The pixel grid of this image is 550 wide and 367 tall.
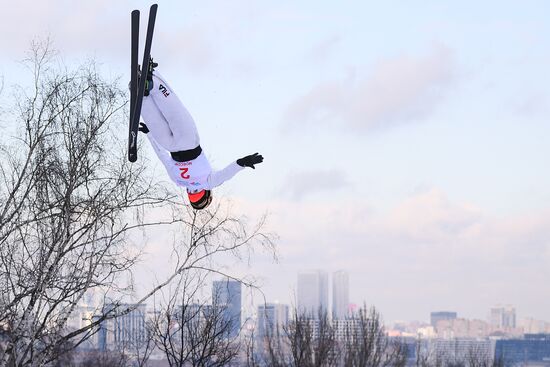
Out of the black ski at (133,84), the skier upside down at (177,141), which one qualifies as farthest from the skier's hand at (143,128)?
the black ski at (133,84)

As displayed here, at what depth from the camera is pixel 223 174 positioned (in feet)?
26.6

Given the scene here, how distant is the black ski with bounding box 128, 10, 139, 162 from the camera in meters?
7.22

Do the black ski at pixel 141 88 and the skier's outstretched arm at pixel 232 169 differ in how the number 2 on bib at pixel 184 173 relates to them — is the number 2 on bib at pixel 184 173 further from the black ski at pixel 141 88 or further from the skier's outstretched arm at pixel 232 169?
the black ski at pixel 141 88

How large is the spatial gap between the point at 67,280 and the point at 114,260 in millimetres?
923

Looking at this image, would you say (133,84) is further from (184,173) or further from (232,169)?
(232,169)

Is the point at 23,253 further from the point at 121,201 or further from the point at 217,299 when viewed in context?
the point at 217,299

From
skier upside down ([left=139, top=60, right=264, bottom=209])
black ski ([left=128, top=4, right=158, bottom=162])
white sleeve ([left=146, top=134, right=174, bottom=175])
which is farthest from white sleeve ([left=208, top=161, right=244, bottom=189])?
black ski ([left=128, top=4, right=158, bottom=162])

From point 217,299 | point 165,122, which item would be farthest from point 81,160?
point 165,122

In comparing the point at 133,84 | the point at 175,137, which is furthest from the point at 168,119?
the point at 133,84

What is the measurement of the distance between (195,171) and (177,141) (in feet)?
1.13

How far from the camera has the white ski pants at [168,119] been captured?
7.53 meters

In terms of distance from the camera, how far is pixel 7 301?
658 inches

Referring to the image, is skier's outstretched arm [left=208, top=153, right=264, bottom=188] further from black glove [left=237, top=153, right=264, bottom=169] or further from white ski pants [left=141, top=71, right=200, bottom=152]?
white ski pants [left=141, top=71, right=200, bottom=152]

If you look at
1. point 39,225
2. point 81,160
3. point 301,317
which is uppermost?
point 81,160
